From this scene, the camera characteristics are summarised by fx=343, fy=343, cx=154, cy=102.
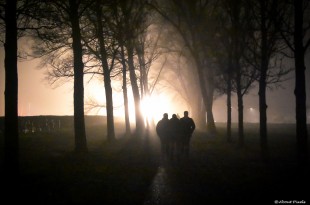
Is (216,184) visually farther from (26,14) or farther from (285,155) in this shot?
(26,14)

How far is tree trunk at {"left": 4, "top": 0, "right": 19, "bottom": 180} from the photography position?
32.6ft

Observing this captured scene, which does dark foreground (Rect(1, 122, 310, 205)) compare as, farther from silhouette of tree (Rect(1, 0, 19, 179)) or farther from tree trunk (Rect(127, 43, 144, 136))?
tree trunk (Rect(127, 43, 144, 136))

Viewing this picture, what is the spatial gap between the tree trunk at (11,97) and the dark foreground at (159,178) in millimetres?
599

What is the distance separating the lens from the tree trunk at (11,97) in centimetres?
992

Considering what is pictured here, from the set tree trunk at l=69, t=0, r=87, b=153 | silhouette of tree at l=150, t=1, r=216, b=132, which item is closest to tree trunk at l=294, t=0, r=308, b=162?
tree trunk at l=69, t=0, r=87, b=153

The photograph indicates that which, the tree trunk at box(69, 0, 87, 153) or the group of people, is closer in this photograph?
the group of people

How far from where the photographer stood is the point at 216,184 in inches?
370

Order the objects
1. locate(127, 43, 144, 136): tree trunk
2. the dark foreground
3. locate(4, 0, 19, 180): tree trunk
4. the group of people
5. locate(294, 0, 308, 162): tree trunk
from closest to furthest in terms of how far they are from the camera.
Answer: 1. the dark foreground
2. locate(4, 0, 19, 180): tree trunk
3. locate(294, 0, 308, 162): tree trunk
4. the group of people
5. locate(127, 43, 144, 136): tree trunk

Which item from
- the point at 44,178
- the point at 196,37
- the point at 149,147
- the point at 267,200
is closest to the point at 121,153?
the point at 149,147

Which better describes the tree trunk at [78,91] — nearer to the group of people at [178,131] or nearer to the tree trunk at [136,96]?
the group of people at [178,131]

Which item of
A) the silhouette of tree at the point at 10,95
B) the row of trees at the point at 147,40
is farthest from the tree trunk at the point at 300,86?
the silhouette of tree at the point at 10,95

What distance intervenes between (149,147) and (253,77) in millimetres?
6356

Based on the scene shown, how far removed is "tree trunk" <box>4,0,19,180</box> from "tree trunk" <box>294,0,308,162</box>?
8.55 m

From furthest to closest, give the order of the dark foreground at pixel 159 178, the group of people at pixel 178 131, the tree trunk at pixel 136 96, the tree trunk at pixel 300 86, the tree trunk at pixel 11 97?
the tree trunk at pixel 136 96 < the group of people at pixel 178 131 < the tree trunk at pixel 300 86 < the tree trunk at pixel 11 97 < the dark foreground at pixel 159 178
